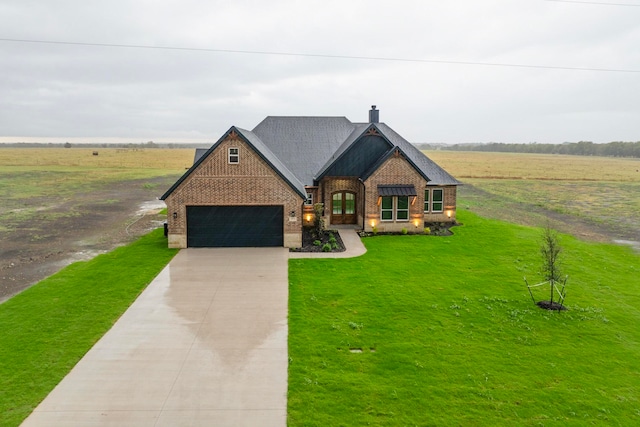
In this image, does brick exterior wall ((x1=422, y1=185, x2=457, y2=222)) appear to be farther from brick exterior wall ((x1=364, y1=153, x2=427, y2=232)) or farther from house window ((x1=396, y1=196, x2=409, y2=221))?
house window ((x1=396, y1=196, x2=409, y2=221))

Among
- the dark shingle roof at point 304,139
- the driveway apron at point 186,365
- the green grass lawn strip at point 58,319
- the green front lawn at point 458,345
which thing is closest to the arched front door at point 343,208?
the dark shingle roof at point 304,139

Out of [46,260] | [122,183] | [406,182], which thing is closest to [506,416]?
[406,182]

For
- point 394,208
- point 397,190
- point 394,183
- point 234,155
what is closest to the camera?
point 234,155

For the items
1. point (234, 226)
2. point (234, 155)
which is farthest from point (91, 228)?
point (234, 155)

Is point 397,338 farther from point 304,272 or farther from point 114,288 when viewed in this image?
point 114,288

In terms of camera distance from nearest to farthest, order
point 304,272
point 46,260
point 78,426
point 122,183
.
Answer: point 78,426, point 304,272, point 46,260, point 122,183

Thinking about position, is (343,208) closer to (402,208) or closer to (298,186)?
(402,208)

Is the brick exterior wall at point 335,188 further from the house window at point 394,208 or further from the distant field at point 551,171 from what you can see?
the distant field at point 551,171
